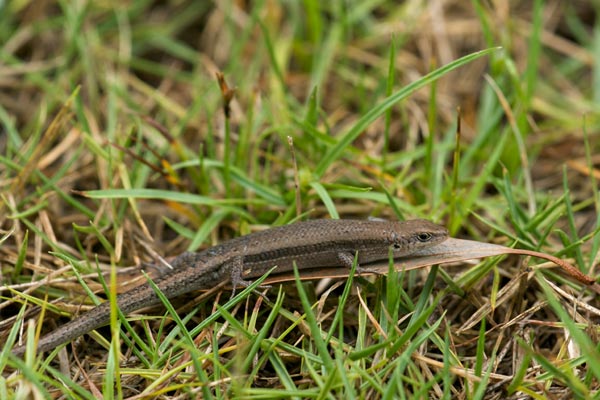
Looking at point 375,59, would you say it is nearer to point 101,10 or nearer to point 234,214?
point 234,214

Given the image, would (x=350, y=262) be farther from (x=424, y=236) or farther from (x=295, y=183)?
(x=295, y=183)

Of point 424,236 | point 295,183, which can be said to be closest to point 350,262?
point 424,236

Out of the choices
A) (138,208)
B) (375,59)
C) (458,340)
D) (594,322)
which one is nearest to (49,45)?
(138,208)

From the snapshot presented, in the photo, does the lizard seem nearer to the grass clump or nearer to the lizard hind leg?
the lizard hind leg

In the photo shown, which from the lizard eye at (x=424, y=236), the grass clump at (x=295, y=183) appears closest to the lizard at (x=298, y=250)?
the lizard eye at (x=424, y=236)

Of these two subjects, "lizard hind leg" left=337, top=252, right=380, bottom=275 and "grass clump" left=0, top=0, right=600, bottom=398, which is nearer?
"grass clump" left=0, top=0, right=600, bottom=398

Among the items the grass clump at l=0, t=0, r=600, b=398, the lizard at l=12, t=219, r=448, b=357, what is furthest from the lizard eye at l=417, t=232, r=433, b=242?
the grass clump at l=0, t=0, r=600, b=398

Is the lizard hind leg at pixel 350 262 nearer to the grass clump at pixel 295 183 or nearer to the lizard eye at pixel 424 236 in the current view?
the grass clump at pixel 295 183
